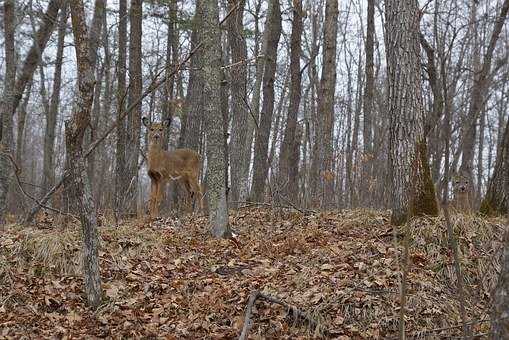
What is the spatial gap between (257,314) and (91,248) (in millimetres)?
1891

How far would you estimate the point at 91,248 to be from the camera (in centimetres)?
608

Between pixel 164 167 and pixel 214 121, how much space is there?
13.8 feet

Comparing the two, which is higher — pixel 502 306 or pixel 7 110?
pixel 7 110

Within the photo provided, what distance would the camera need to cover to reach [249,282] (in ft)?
21.7

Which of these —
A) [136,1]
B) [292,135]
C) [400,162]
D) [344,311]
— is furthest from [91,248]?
[292,135]

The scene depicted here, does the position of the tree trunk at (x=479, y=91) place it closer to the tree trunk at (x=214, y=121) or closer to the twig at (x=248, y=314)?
the twig at (x=248, y=314)

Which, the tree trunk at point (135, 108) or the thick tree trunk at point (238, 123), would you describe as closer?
the tree trunk at point (135, 108)

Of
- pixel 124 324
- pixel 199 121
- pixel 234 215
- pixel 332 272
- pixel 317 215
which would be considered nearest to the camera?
pixel 124 324

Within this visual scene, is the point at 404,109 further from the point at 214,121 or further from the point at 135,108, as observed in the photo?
the point at 135,108

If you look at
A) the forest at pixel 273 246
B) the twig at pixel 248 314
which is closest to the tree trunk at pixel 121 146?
the forest at pixel 273 246

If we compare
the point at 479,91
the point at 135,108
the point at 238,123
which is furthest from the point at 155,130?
the point at 479,91

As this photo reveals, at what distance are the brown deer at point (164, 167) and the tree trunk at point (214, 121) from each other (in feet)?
9.49

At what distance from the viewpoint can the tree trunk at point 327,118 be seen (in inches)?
457

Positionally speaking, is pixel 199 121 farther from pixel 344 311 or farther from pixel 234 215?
pixel 344 311
